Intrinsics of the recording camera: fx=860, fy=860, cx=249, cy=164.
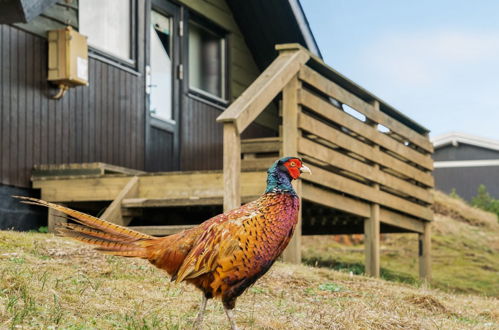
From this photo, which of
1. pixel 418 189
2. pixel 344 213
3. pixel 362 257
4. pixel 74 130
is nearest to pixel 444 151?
pixel 362 257

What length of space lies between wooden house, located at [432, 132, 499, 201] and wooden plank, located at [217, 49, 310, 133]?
27.9 m

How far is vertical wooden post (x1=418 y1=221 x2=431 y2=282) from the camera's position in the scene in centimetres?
1338

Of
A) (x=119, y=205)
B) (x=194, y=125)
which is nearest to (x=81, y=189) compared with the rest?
(x=119, y=205)

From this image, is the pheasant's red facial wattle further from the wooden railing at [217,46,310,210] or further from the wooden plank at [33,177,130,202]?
the wooden plank at [33,177,130,202]

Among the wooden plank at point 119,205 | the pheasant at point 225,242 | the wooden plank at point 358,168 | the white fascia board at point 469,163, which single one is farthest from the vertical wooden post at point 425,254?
the white fascia board at point 469,163

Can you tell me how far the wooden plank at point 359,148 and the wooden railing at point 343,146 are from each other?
11mm

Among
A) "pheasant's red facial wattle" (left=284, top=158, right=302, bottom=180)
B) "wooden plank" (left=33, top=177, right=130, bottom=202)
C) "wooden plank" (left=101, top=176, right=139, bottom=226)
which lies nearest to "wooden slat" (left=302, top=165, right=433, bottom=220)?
"wooden plank" (left=101, top=176, right=139, bottom=226)

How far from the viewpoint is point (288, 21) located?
509 inches

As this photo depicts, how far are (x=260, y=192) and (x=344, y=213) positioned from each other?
2805 millimetres

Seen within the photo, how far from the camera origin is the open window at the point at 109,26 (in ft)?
34.8

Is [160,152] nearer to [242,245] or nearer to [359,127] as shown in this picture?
[359,127]

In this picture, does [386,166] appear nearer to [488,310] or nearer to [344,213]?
[344,213]

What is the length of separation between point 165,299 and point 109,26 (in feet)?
18.5

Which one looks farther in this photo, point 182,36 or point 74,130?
point 182,36
